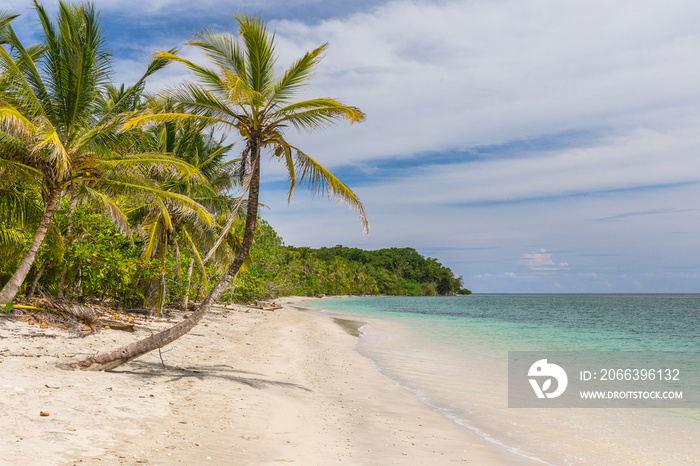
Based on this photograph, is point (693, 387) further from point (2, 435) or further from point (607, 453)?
point (2, 435)

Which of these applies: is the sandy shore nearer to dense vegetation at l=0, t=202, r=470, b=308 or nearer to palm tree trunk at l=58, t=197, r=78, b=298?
dense vegetation at l=0, t=202, r=470, b=308

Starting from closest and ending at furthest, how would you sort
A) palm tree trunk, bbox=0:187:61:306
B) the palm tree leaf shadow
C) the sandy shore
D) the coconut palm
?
the sandy shore, the palm tree leaf shadow, palm tree trunk, bbox=0:187:61:306, the coconut palm

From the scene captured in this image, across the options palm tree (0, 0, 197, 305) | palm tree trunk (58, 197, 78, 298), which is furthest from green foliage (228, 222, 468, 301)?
palm tree (0, 0, 197, 305)

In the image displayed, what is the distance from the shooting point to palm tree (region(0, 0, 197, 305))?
29.0ft

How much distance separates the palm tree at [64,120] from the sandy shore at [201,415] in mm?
2916

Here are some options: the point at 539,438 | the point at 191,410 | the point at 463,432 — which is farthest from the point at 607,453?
the point at 191,410

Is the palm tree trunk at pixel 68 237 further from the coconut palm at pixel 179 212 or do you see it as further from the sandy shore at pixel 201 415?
the sandy shore at pixel 201 415

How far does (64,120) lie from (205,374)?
20.9ft

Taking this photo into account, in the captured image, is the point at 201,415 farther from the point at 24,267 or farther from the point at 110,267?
the point at 110,267

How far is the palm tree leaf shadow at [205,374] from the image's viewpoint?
7.19 m

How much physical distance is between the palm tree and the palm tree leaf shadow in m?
3.73

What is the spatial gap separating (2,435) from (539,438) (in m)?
5.95

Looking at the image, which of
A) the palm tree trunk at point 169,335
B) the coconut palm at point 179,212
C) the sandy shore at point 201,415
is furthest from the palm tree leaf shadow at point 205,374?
the coconut palm at point 179,212

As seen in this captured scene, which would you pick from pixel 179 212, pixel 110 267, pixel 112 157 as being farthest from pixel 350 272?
pixel 112 157
